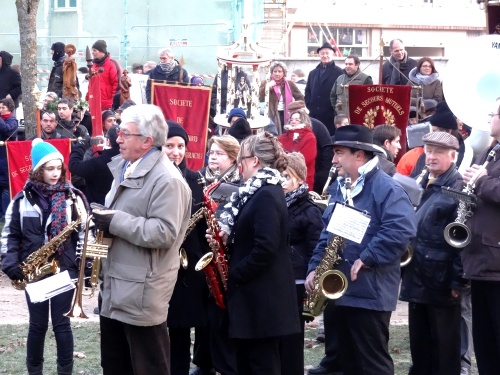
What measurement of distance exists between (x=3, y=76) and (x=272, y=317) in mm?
11464

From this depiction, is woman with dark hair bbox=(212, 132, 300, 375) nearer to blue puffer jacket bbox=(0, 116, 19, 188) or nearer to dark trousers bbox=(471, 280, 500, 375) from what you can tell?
dark trousers bbox=(471, 280, 500, 375)

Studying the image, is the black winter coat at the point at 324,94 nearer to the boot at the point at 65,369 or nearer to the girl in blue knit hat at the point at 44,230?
the girl in blue knit hat at the point at 44,230

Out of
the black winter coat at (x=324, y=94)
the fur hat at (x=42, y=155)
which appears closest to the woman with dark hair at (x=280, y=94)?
the black winter coat at (x=324, y=94)

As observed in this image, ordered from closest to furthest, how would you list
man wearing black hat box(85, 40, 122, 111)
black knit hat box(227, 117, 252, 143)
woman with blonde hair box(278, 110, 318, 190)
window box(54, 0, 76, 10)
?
black knit hat box(227, 117, 252, 143), woman with blonde hair box(278, 110, 318, 190), man wearing black hat box(85, 40, 122, 111), window box(54, 0, 76, 10)

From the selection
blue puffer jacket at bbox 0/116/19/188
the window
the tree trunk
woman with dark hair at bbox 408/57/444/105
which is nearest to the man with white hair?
the tree trunk

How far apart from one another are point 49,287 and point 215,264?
1.24 meters

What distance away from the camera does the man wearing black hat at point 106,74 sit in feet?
48.0

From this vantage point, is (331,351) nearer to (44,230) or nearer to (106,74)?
(44,230)

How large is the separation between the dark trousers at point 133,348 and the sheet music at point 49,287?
3.23ft

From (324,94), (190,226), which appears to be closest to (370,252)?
(190,226)

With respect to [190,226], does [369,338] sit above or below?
below

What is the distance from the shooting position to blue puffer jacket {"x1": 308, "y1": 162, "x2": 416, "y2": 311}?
238 inches

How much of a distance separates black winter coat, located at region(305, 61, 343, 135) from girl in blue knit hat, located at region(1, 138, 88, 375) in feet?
24.4

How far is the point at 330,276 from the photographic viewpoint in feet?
20.3
